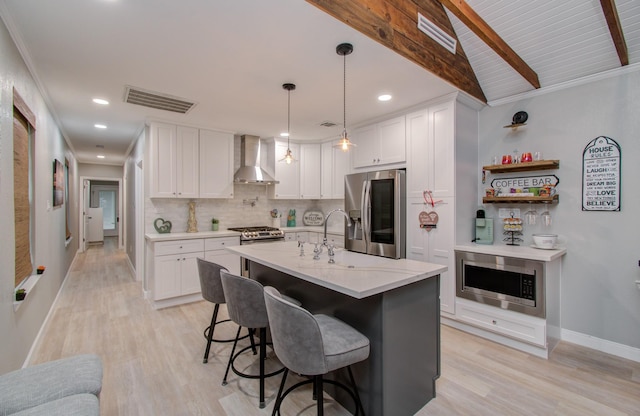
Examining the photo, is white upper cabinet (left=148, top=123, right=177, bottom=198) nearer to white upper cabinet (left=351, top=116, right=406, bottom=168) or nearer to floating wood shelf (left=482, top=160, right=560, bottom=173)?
white upper cabinet (left=351, top=116, right=406, bottom=168)

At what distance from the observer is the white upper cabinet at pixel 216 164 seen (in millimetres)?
4457

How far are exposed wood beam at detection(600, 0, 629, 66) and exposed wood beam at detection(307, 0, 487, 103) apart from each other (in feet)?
3.49

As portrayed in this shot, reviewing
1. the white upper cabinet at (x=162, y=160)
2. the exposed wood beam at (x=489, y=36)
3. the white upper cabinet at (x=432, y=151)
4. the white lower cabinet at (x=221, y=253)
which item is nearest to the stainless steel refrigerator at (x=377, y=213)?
the white upper cabinet at (x=432, y=151)

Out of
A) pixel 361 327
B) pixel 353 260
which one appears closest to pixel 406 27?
pixel 353 260

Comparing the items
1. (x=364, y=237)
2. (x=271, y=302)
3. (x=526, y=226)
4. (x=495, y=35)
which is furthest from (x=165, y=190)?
(x=526, y=226)

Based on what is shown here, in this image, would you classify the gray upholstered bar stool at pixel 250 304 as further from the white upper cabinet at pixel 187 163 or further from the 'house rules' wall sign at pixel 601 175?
the 'house rules' wall sign at pixel 601 175

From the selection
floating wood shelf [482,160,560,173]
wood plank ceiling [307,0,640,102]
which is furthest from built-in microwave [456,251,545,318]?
wood plank ceiling [307,0,640,102]

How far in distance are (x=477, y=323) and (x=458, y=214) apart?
3.76 feet

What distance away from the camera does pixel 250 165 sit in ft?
16.3

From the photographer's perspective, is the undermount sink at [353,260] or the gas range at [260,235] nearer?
the undermount sink at [353,260]

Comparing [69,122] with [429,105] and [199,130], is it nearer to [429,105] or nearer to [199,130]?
[199,130]

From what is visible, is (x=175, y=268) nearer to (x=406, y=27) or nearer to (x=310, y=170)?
(x=310, y=170)

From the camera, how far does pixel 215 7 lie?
179 centimetres

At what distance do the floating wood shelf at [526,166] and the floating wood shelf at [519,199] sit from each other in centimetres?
31
